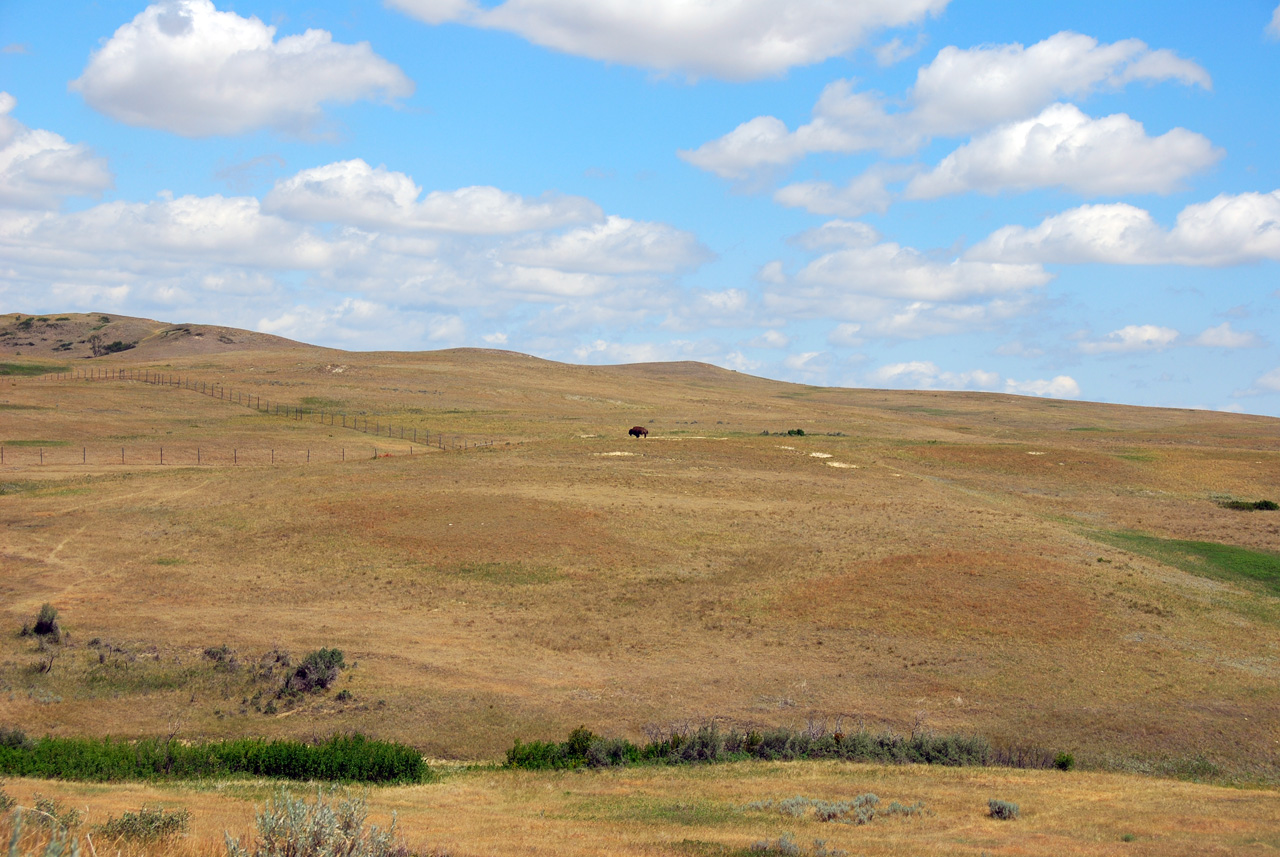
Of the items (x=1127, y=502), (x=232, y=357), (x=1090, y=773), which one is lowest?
(x=1090, y=773)

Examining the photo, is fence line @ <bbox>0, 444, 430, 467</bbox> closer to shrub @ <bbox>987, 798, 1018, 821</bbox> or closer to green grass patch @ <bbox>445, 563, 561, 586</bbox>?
green grass patch @ <bbox>445, 563, 561, 586</bbox>

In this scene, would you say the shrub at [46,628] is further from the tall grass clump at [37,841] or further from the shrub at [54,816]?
the tall grass clump at [37,841]

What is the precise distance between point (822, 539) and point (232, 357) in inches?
4744

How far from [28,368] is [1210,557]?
126171 mm

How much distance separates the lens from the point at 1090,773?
18953 millimetres

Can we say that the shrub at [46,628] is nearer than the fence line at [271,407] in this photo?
Yes

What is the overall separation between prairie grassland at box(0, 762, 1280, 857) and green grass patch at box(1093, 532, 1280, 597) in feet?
74.0

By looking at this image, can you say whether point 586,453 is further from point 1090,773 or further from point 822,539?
point 1090,773

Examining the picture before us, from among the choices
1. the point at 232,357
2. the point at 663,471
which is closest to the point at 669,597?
the point at 663,471

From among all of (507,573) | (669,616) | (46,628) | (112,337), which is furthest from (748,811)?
(112,337)

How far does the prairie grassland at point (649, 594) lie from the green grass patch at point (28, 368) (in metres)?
52.0

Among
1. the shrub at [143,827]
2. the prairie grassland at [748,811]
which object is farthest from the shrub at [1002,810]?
the shrub at [143,827]

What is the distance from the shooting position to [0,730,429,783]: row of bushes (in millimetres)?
16984

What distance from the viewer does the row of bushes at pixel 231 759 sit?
55.7ft
